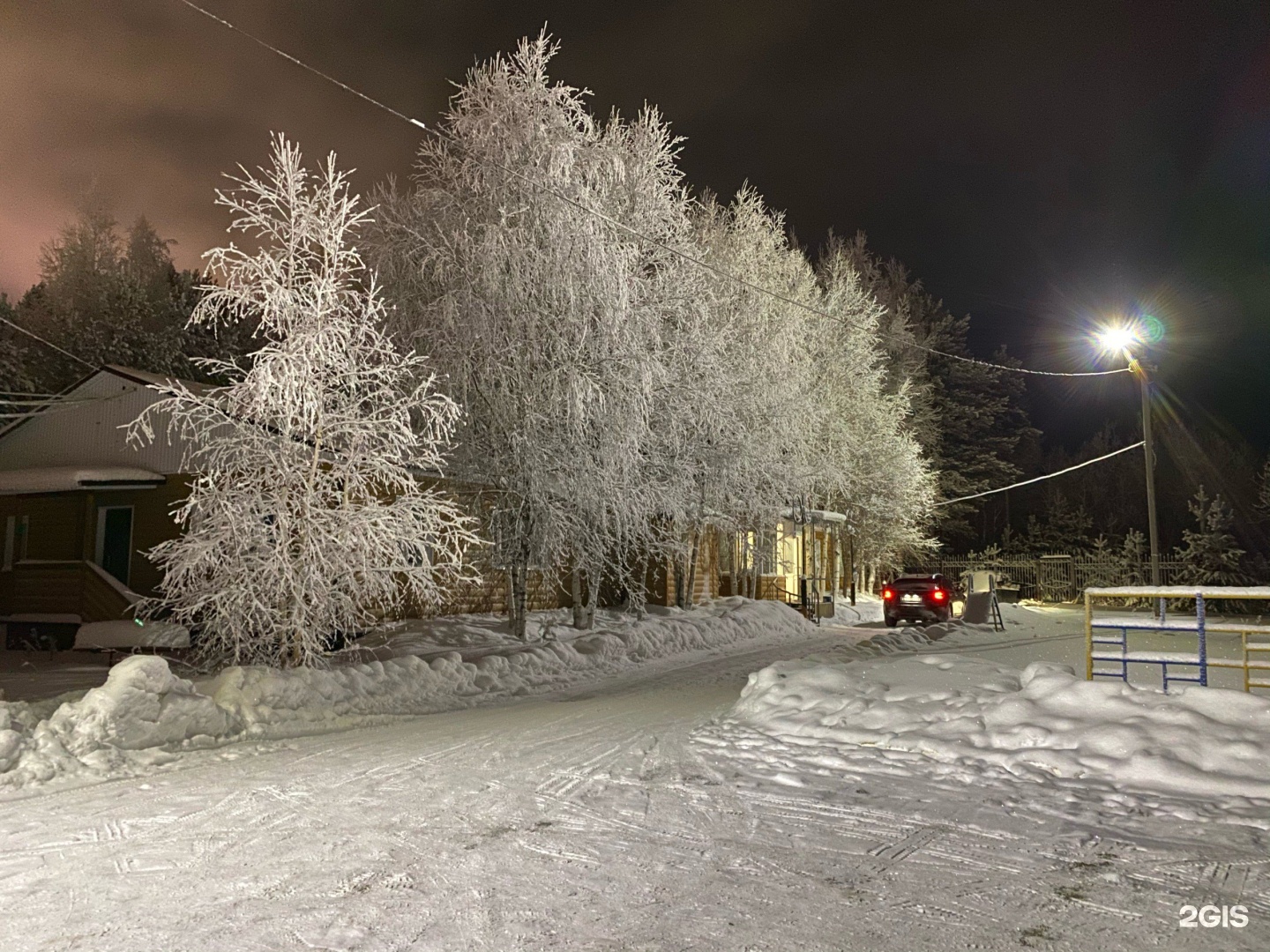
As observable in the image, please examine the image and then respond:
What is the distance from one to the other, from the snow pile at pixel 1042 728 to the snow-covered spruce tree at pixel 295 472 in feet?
16.0

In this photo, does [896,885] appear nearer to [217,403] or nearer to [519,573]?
[217,403]

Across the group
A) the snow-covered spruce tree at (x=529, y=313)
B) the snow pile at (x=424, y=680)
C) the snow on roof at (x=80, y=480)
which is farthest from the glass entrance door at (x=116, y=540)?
the snow pile at (x=424, y=680)

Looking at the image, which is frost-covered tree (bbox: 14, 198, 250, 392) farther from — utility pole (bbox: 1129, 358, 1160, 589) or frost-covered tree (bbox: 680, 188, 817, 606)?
utility pole (bbox: 1129, 358, 1160, 589)

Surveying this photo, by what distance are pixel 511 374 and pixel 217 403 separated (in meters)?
5.59

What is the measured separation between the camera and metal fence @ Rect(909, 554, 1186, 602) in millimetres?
36750

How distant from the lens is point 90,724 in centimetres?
753

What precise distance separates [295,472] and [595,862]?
7.44 meters

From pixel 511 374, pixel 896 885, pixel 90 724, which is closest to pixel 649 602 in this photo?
pixel 511 374

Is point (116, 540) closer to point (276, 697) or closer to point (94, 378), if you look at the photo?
point (94, 378)

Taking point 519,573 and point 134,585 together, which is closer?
point 519,573

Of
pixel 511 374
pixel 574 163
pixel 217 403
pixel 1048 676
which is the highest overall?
pixel 574 163

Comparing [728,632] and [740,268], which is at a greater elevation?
[740,268]

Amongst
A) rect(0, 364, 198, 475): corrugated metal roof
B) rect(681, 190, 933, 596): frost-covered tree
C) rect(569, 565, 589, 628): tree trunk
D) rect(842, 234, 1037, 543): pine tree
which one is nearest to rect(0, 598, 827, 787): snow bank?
rect(569, 565, 589, 628): tree trunk

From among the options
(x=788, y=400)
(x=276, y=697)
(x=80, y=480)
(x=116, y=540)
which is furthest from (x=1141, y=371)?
(x=116, y=540)
